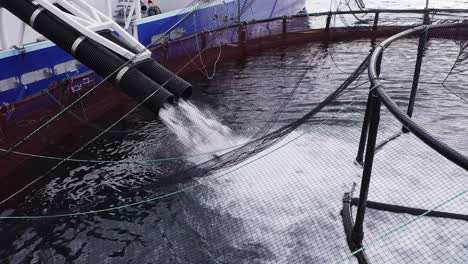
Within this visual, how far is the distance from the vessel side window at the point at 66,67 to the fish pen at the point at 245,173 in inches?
56.6

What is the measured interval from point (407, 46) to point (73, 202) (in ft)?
48.1

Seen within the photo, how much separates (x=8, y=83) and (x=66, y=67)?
188 cm

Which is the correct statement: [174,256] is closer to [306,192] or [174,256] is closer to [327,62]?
[306,192]

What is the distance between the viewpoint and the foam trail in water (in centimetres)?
→ 859

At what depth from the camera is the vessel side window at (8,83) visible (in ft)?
31.5

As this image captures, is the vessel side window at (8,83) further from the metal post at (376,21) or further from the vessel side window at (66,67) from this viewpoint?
the metal post at (376,21)

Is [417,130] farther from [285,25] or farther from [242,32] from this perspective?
[285,25]

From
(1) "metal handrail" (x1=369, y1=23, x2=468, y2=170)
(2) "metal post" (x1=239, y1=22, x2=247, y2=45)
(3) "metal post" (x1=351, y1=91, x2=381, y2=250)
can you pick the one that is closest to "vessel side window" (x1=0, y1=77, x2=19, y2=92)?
(1) "metal handrail" (x1=369, y1=23, x2=468, y2=170)

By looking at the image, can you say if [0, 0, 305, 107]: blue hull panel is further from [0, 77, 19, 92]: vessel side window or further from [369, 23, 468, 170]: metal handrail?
[369, 23, 468, 170]: metal handrail

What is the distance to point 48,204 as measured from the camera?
693 centimetres

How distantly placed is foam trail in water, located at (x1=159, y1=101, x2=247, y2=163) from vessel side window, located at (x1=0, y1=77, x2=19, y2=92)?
3911 millimetres

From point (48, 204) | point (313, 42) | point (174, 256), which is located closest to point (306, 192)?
point (174, 256)

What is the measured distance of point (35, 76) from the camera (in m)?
10.5

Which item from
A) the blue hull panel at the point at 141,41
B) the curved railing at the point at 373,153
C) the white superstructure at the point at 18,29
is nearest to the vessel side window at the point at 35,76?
the blue hull panel at the point at 141,41
